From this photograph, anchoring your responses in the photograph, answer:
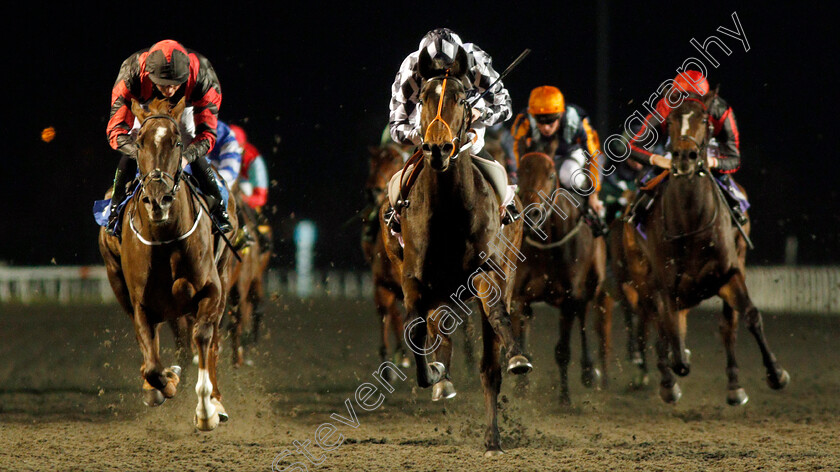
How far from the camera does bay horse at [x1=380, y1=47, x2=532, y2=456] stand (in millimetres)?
5043

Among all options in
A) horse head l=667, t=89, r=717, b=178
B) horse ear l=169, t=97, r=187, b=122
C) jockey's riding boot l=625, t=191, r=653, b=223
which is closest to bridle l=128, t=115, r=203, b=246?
horse ear l=169, t=97, r=187, b=122

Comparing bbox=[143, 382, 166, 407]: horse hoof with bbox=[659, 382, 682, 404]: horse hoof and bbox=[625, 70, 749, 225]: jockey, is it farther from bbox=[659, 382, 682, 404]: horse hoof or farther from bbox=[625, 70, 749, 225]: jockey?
bbox=[625, 70, 749, 225]: jockey

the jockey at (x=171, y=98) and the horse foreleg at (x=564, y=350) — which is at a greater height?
the jockey at (x=171, y=98)

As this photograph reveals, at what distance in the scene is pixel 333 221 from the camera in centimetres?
3195

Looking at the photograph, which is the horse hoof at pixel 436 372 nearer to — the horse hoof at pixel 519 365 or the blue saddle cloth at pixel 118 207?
the horse hoof at pixel 519 365

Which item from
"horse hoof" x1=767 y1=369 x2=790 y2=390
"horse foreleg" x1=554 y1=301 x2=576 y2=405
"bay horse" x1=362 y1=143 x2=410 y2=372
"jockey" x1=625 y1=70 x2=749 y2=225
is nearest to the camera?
"horse hoof" x1=767 y1=369 x2=790 y2=390

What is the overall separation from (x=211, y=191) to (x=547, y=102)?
3.28m

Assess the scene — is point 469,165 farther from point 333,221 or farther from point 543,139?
point 333,221

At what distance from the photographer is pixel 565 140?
8336 mm

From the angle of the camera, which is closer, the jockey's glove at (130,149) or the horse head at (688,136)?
the jockey's glove at (130,149)

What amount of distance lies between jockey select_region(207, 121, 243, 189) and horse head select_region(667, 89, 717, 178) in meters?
3.47

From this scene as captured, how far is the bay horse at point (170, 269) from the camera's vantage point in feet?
17.8

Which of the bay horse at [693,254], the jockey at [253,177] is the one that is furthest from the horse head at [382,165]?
the bay horse at [693,254]

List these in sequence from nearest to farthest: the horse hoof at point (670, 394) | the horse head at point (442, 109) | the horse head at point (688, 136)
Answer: the horse head at point (442, 109)
the horse head at point (688, 136)
the horse hoof at point (670, 394)
